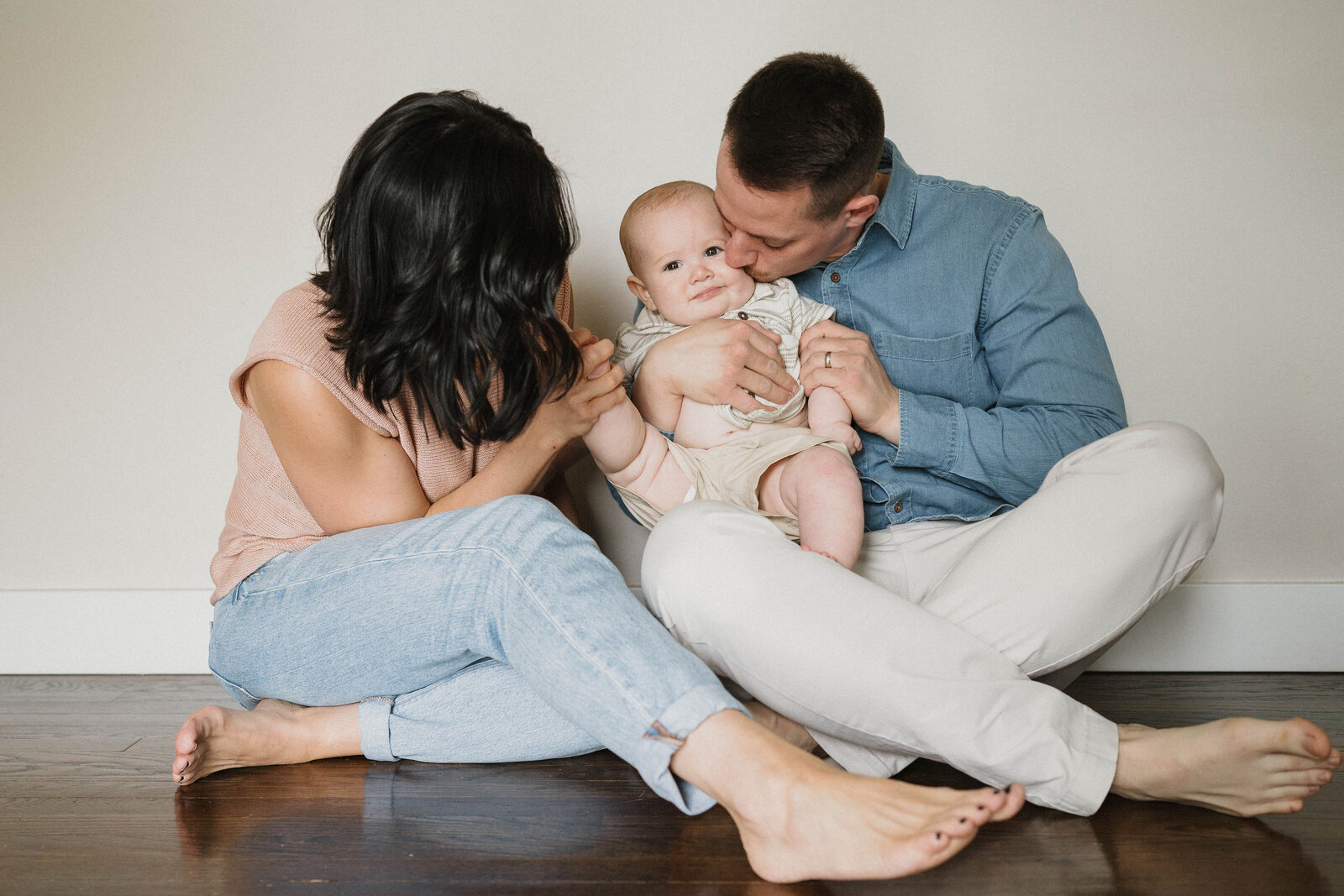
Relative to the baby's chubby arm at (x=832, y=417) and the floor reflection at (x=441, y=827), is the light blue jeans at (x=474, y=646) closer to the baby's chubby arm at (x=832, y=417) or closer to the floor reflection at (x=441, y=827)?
the floor reflection at (x=441, y=827)

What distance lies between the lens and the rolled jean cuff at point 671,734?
3.09 ft

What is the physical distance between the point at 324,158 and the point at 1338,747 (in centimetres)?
208

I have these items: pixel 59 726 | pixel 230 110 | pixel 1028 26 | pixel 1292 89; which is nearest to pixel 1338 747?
pixel 1292 89

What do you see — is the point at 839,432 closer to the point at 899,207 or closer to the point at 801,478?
the point at 801,478

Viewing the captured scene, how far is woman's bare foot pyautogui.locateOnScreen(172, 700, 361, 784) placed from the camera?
1.23m

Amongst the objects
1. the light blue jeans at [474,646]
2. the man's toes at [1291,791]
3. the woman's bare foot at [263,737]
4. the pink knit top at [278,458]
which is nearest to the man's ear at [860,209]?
the pink knit top at [278,458]

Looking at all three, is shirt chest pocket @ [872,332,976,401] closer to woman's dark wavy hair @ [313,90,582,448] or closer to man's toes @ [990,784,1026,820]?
woman's dark wavy hair @ [313,90,582,448]

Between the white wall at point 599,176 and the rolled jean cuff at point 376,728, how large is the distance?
77cm

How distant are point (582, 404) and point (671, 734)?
584 millimetres

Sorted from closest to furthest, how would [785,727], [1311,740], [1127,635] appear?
[1311,740], [785,727], [1127,635]

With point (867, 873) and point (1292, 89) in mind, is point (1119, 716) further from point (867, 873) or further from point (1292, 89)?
point (1292, 89)

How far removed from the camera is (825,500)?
132 centimetres

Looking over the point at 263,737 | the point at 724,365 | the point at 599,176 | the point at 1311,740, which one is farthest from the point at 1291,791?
the point at 599,176

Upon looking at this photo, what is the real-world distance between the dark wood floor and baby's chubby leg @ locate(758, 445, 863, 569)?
12.5 inches
